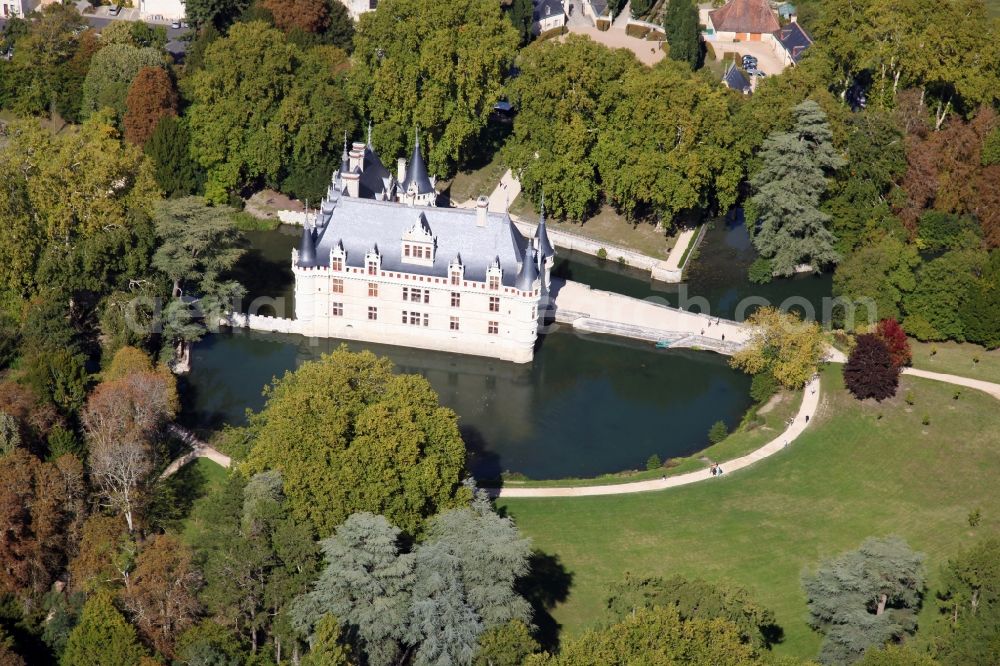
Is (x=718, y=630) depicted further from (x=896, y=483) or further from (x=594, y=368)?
(x=594, y=368)

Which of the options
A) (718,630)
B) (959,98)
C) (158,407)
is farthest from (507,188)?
(718,630)

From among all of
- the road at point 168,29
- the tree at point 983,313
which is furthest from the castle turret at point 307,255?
the road at point 168,29

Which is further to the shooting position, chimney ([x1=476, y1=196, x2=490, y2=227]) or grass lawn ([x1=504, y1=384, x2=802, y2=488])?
chimney ([x1=476, y1=196, x2=490, y2=227])

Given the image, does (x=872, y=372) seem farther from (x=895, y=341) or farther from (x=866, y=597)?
(x=866, y=597)

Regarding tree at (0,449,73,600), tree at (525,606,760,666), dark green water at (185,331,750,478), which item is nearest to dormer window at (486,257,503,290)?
dark green water at (185,331,750,478)

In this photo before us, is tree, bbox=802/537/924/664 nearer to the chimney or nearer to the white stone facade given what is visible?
the white stone facade

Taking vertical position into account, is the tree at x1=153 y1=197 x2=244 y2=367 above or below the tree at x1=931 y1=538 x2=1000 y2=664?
above

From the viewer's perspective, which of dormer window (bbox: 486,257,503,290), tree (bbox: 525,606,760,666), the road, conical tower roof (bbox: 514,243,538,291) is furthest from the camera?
the road
